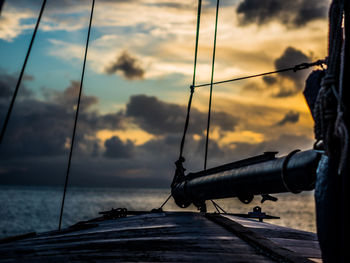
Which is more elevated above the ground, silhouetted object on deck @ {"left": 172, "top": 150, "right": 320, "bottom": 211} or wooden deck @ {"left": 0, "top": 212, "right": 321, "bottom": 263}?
silhouetted object on deck @ {"left": 172, "top": 150, "right": 320, "bottom": 211}

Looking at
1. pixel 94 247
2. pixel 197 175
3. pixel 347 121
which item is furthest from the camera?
pixel 197 175

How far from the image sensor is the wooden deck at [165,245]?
4.48 metres

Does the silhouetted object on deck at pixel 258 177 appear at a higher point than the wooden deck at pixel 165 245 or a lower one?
higher

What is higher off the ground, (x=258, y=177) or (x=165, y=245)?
(x=258, y=177)

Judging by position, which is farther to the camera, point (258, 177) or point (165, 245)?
point (258, 177)

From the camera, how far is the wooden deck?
14.7 feet

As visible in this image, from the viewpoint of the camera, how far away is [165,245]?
16.9 feet

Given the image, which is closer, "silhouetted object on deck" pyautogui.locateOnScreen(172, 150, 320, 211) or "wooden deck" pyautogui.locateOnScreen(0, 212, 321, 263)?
"silhouetted object on deck" pyautogui.locateOnScreen(172, 150, 320, 211)

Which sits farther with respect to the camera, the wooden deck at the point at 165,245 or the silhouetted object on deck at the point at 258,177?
the wooden deck at the point at 165,245

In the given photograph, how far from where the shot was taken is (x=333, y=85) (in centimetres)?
324

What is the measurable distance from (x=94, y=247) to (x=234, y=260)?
1821 mm

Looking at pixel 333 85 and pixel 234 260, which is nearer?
pixel 333 85

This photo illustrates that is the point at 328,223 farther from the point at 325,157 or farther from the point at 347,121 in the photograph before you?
the point at 347,121

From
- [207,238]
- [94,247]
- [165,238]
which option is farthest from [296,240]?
[94,247]
